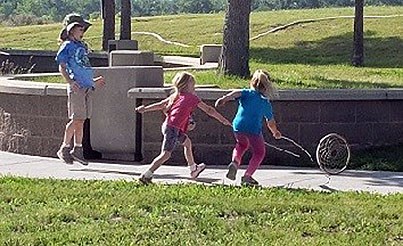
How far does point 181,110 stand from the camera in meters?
9.80

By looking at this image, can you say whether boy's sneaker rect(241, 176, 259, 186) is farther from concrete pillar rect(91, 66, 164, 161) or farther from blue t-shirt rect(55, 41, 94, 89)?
concrete pillar rect(91, 66, 164, 161)

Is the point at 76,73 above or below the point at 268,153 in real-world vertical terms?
above

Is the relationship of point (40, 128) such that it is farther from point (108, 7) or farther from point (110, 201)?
→ point (108, 7)

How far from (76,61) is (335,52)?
1602 cm

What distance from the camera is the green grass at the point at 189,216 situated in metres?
7.24

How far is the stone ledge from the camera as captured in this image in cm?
1153

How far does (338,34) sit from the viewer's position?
29.3 metres

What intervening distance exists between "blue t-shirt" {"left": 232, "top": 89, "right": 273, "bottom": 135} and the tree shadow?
40.4 ft

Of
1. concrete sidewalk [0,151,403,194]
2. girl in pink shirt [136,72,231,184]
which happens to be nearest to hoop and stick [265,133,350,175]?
concrete sidewalk [0,151,403,194]

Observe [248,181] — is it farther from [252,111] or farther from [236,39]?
[236,39]

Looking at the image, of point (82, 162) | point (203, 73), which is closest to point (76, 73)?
point (82, 162)

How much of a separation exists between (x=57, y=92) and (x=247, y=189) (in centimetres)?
378

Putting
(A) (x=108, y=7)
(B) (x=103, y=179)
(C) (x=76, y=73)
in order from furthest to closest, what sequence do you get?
(A) (x=108, y=7) → (C) (x=76, y=73) → (B) (x=103, y=179)

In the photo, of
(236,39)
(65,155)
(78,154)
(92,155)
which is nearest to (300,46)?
(236,39)
